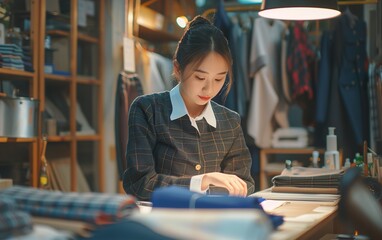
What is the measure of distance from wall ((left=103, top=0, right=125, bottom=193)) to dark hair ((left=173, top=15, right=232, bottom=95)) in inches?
115

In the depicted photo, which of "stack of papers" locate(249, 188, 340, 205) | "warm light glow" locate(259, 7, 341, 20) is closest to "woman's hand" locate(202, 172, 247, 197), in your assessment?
"stack of papers" locate(249, 188, 340, 205)

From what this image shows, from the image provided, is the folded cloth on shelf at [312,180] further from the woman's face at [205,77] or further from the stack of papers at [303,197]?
the woman's face at [205,77]

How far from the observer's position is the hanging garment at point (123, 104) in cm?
442

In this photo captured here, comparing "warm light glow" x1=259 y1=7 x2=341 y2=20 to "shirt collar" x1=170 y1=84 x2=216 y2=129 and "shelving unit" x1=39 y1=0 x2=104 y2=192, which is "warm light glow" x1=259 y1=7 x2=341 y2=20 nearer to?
"shirt collar" x1=170 y1=84 x2=216 y2=129

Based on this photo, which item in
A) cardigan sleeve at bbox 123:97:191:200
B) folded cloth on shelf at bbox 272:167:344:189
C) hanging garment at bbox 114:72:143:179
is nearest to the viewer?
cardigan sleeve at bbox 123:97:191:200

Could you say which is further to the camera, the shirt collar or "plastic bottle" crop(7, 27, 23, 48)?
"plastic bottle" crop(7, 27, 23, 48)

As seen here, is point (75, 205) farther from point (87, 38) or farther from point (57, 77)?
point (87, 38)

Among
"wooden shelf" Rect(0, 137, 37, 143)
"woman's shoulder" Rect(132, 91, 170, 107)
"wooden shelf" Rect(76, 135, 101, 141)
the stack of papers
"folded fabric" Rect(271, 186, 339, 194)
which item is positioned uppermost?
"woman's shoulder" Rect(132, 91, 170, 107)

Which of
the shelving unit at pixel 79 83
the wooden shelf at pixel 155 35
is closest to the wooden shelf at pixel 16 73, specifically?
the shelving unit at pixel 79 83

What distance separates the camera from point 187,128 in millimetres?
2334

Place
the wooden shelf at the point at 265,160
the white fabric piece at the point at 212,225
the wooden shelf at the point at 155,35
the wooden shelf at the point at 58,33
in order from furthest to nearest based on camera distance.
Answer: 1. the wooden shelf at the point at 155,35
2. the wooden shelf at the point at 265,160
3. the wooden shelf at the point at 58,33
4. the white fabric piece at the point at 212,225

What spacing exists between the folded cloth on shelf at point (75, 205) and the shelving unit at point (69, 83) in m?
2.80

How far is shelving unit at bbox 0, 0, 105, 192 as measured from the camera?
166 inches

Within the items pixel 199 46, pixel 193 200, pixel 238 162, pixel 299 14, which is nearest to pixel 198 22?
pixel 199 46
